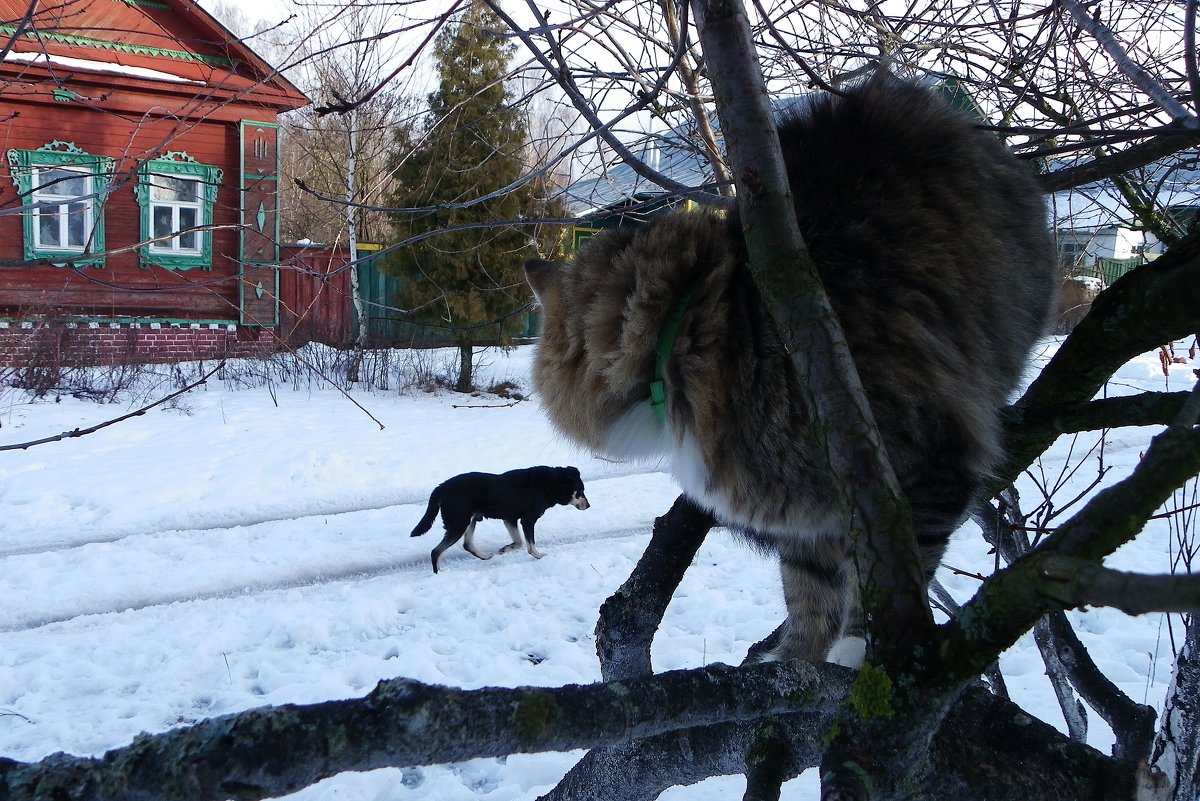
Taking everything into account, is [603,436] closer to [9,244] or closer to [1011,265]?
[1011,265]

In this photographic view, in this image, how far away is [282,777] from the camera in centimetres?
71

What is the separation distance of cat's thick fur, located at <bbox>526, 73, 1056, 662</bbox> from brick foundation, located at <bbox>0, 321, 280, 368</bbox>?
21.0 feet

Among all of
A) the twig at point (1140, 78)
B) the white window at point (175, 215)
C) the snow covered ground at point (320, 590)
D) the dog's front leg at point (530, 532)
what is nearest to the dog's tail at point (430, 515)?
the snow covered ground at point (320, 590)

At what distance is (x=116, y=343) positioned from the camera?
43.9ft

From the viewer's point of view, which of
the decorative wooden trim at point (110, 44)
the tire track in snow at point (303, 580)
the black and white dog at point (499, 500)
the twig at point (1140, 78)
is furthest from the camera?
the black and white dog at point (499, 500)

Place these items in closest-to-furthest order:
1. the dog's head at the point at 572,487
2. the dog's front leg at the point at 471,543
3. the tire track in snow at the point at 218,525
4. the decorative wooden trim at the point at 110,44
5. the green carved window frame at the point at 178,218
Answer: the decorative wooden trim at the point at 110,44 → the tire track in snow at the point at 218,525 → the dog's front leg at the point at 471,543 → the dog's head at the point at 572,487 → the green carved window frame at the point at 178,218

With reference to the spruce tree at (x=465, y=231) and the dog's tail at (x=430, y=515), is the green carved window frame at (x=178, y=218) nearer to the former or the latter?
the spruce tree at (x=465, y=231)

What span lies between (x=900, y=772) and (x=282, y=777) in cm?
65

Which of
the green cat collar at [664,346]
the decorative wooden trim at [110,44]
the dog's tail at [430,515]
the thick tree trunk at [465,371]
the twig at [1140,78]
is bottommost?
the dog's tail at [430,515]

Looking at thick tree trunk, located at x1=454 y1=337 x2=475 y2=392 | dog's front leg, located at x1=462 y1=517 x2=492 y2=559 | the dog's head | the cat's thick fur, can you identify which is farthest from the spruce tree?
the cat's thick fur

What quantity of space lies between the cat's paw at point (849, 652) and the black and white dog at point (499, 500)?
465 centimetres

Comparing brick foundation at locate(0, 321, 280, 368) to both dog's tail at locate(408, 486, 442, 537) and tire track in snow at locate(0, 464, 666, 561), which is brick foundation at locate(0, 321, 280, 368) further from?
dog's tail at locate(408, 486, 442, 537)

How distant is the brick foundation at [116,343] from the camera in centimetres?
1056

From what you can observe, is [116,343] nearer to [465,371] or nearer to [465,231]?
[465,371]
